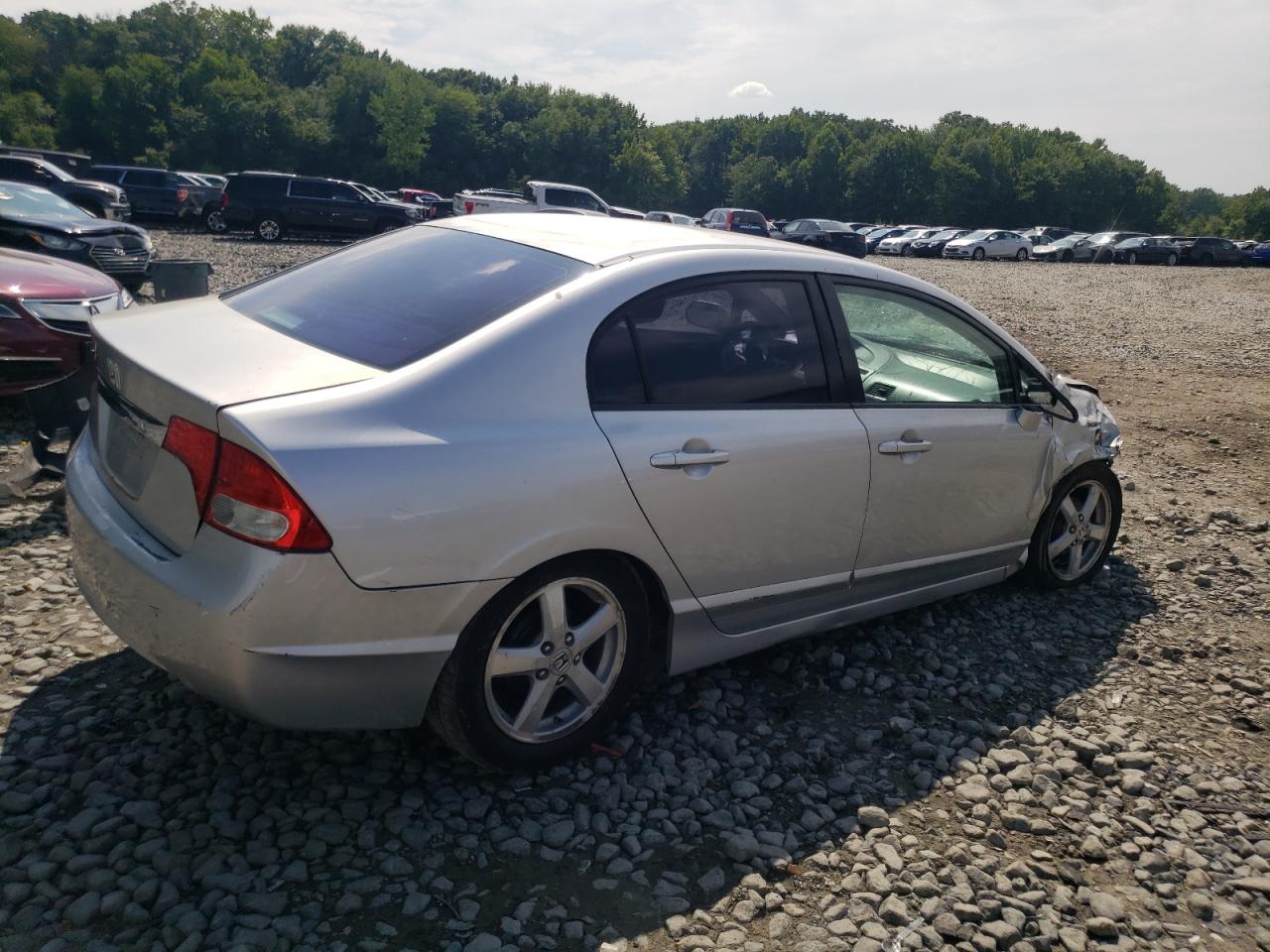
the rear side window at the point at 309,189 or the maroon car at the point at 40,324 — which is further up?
the rear side window at the point at 309,189

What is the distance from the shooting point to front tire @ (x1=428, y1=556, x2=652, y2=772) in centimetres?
266

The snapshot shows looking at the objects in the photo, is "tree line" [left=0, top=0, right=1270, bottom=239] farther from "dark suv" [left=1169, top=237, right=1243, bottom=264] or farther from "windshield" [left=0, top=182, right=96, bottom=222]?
"windshield" [left=0, top=182, right=96, bottom=222]

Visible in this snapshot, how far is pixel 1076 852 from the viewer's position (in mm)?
2879

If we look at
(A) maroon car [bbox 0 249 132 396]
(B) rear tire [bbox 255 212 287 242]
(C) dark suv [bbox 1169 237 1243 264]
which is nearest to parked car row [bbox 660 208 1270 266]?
(C) dark suv [bbox 1169 237 1243 264]

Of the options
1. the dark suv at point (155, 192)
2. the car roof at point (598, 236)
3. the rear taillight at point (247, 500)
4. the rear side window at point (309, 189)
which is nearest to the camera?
the rear taillight at point (247, 500)

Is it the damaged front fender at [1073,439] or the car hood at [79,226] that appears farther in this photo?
the car hood at [79,226]

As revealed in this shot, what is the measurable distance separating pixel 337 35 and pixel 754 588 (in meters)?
129

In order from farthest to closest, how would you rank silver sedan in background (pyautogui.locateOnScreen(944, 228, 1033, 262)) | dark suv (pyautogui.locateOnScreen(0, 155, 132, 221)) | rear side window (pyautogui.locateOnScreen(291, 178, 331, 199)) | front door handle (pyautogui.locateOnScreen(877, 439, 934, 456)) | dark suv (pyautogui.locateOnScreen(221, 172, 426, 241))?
silver sedan in background (pyautogui.locateOnScreen(944, 228, 1033, 262)) < rear side window (pyautogui.locateOnScreen(291, 178, 331, 199)) < dark suv (pyautogui.locateOnScreen(221, 172, 426, 241)) < dark suv (pyautogui.locateOnScreen(0, 155, 132, 221)) < front door handle (pyautogui.locateOnScreen(877, 439, 934, 456))

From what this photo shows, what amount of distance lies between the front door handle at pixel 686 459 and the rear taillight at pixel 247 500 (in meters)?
1.04

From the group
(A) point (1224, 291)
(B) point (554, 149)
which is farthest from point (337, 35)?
(A) point (1224, 291)

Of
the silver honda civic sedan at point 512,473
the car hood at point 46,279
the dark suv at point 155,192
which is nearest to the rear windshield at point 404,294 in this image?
the silver honda civic sedan at point 512,473

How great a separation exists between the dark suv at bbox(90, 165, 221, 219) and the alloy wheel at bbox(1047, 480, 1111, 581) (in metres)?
27.5

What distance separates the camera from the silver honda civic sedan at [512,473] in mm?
2369

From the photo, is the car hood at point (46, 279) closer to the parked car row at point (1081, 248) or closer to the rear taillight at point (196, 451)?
the rear taillight at point (196, 451)
